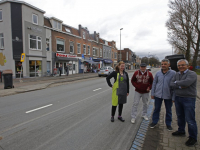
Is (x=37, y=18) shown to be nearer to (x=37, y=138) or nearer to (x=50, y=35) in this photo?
(x=50, y=35)

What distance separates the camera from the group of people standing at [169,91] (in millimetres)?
2873

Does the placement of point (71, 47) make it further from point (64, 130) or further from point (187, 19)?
point (64, 130)

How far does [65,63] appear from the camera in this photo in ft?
75.2

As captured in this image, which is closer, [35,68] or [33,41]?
[33,41]

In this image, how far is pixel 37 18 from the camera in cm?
1797

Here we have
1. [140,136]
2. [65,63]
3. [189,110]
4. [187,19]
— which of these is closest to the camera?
[189,110]

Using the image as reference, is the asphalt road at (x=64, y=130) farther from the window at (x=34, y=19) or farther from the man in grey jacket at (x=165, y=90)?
the window at (x=34, y=19)

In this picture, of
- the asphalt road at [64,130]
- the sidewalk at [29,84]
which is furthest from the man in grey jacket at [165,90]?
the sidewalk at [29,84]

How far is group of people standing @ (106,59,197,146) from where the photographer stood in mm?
2873

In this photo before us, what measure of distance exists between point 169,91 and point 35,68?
1779 cm

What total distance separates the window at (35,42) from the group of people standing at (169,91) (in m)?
16.7

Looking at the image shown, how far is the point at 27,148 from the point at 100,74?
59.0 feet

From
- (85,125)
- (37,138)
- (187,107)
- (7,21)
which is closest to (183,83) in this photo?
(187,107)

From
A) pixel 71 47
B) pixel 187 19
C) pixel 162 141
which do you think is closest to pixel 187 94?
pixel 162 141
